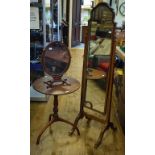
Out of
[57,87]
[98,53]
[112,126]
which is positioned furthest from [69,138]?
[98,53]

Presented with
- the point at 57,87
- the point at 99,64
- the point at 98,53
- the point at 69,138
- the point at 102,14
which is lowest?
the point at 69,138

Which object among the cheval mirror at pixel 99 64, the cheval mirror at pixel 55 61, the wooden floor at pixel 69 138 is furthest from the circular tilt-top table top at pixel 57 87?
the wooden floor at pixel 69 138

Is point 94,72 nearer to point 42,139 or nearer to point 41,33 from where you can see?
point 42,139

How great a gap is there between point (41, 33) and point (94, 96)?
1210mm

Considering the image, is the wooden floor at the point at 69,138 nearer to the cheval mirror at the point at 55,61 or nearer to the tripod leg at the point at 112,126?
the tripod leg at the point at 112,126

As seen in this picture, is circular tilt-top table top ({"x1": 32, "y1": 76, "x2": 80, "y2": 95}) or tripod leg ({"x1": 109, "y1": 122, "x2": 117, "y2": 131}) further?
tripod leg ({"x1": 109, "y1": 122, "x2": 117, "y2": 131})

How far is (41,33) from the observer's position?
10.2ft

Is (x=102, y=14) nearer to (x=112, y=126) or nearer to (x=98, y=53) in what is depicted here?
(x=98, y=53)

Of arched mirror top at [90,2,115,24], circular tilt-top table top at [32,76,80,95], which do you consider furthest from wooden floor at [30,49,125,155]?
arched mirror top at [90,2,115,24]

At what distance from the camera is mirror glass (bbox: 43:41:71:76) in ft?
7.15

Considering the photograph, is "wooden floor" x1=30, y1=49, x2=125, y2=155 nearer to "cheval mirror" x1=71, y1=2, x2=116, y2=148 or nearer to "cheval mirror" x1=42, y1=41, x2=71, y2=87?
"cheval mirror" x1=71, y1=2, x2=116, y2=148

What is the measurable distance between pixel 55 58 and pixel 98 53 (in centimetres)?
46

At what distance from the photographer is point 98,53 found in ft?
7.64

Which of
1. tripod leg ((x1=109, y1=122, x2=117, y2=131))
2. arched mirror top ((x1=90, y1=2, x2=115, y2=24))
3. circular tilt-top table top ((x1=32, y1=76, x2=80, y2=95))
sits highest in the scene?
arched mirror top ((x1=90, y1=2, x2=115, y2=24))
